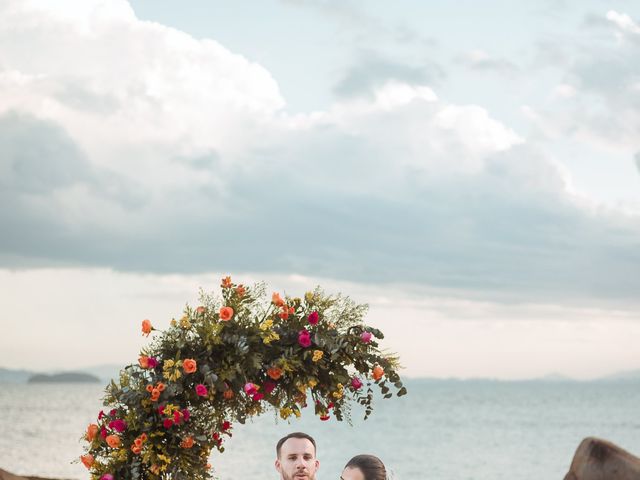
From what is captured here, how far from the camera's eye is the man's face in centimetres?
832

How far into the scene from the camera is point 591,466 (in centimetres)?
582

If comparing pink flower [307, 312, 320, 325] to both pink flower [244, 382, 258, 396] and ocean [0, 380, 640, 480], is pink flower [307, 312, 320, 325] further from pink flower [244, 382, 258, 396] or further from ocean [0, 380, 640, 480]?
ocean [0, 380, 640, 480]

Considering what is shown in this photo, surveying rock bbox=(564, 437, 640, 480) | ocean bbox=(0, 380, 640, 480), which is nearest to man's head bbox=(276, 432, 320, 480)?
rock bbox=(564, 437, 640, 480)

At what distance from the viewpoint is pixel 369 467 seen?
7758mm

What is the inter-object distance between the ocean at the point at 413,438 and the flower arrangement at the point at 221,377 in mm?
29618

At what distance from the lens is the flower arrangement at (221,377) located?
943 cm

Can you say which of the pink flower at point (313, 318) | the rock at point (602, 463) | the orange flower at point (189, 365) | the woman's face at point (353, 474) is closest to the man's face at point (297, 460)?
the woman's face at point (353, 474)

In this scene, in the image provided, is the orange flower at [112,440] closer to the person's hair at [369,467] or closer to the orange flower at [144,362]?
the orange flower at [144,362]

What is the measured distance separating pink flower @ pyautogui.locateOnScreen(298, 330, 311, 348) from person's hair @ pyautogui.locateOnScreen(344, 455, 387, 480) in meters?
1.91

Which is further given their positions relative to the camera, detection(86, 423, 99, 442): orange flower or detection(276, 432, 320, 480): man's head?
detection(86, 423, 99, 442): orange flower

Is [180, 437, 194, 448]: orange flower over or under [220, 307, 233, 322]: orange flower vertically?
under

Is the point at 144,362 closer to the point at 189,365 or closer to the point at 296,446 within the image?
the point at 189,365

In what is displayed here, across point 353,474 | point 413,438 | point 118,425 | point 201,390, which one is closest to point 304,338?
point 201,390

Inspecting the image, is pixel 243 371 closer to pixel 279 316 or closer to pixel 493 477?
pixel 279 316
